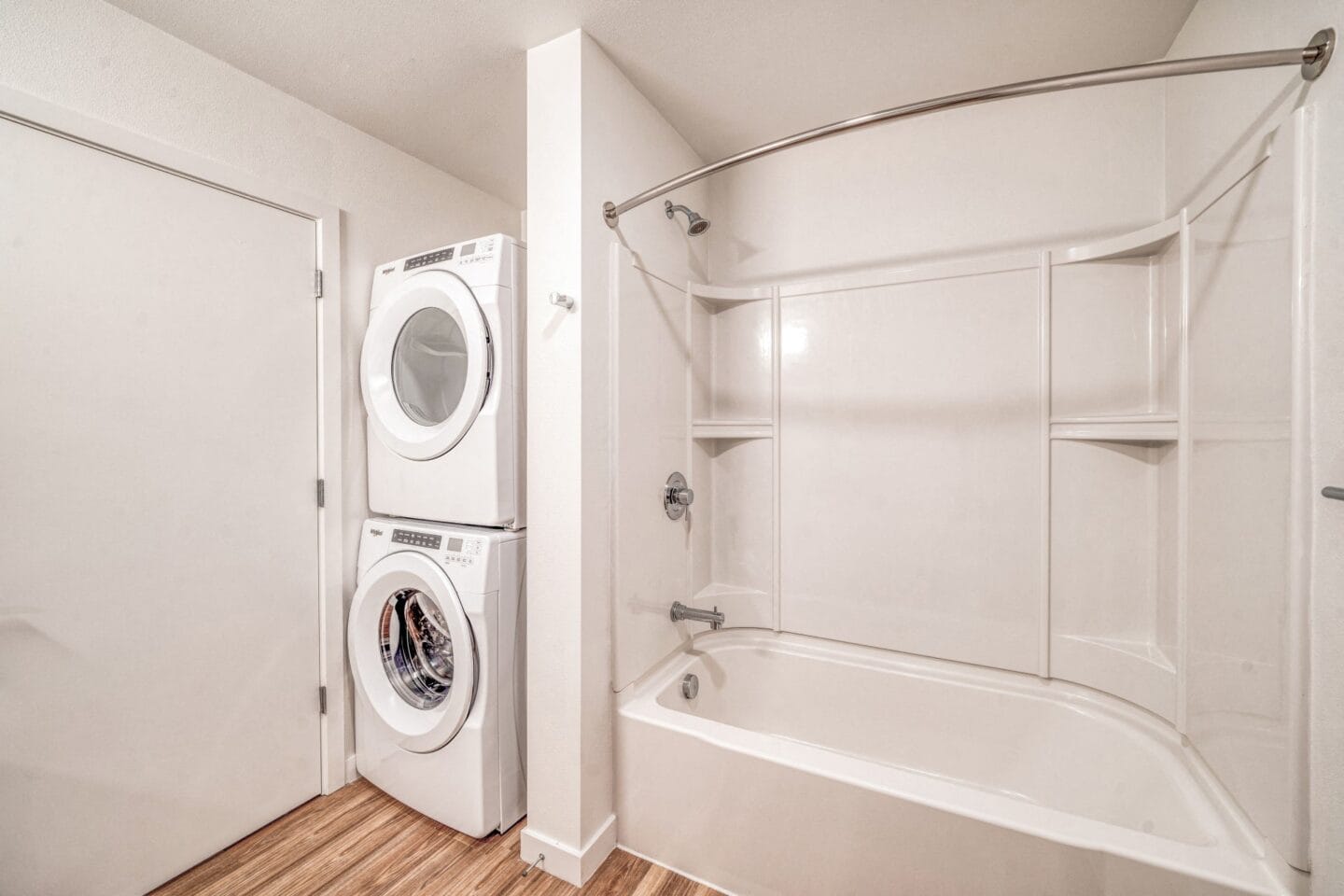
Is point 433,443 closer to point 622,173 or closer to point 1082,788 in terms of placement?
point 622,173

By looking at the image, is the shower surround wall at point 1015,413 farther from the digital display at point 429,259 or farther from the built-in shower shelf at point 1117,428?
the digital display at point 429,259

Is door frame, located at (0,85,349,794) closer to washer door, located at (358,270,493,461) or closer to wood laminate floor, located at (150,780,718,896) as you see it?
washer door, located at (358,270,493,461)

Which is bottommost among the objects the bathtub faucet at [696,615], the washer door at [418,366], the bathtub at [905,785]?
the bathtub at [905,785]

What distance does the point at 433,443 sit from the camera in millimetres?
1634

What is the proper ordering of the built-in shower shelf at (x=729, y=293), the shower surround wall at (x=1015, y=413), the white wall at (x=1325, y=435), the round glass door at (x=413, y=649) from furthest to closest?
the built-in shower shelf at (x=729, y=293)
the round glass door at (x=413, y=649)
the shower surround wall at (x=1015, y=413)
the white wall at (x=1325, y=435)

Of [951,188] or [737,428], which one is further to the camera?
[737,428]

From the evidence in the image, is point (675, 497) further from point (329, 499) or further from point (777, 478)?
point (329, 499)

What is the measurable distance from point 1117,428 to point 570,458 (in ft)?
5.24

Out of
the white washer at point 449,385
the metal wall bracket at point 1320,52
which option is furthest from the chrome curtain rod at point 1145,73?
the white washer at point 449,385

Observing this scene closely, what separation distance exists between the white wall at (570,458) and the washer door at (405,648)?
375mm

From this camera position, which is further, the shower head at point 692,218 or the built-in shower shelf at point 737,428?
the built-in shower shelf at point 737,428

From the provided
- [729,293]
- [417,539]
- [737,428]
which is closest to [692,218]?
[729,293]

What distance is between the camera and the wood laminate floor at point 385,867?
138 cm

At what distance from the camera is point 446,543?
62.7 inches
